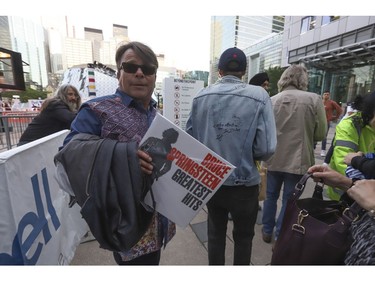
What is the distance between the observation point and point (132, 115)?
1.26 metres

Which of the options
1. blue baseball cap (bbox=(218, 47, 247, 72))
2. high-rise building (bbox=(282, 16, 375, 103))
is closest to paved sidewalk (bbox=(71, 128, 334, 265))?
blue baseball cap (bbox=(218, 47, 247, 72))

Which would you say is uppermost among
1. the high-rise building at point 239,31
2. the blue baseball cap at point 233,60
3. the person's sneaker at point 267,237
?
the high-rise building at point 239,31

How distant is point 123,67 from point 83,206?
0.82m

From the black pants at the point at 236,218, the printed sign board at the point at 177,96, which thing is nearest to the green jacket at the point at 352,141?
the black pants at the point at 236,218

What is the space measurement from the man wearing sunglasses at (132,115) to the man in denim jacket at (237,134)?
494mm

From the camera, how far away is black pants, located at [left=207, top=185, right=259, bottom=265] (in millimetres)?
1693

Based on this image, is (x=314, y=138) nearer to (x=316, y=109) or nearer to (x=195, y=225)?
(x=316, y=109)

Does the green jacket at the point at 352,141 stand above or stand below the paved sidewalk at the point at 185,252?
above

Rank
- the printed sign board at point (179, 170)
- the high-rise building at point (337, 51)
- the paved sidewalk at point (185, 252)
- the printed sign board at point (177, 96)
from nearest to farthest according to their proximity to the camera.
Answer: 1. the printed sign board at point (179, 170)
2. the paved sidewalk at point (185, 252)
3. the printed sign board at point (177, 96)
4. the high-rise building at point (337, 51)

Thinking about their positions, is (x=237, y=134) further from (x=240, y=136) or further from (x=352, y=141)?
(x=352, y=141)

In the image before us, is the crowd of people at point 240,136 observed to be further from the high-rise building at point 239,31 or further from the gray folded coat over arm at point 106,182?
the high-rise building at point 239,31

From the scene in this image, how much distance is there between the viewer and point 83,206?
97 cm

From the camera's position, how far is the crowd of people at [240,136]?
45.5 inches

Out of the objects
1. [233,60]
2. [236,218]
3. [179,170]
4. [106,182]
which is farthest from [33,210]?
[233,60]
